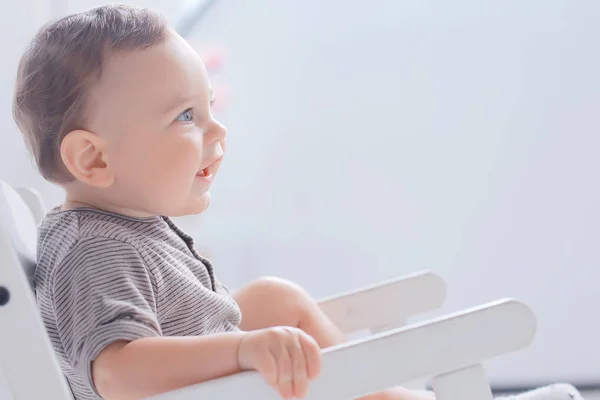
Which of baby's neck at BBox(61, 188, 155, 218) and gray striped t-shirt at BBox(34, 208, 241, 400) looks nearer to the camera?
gray striped t-shirt at BBox(34, 208, 241, 400)

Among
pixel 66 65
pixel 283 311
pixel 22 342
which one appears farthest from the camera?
pixel 283 311

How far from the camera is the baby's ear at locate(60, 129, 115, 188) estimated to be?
0.61 meters

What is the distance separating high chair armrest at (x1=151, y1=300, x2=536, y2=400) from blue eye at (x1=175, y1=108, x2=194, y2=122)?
22 cm

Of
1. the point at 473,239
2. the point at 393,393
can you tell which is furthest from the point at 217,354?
the point at 473,239

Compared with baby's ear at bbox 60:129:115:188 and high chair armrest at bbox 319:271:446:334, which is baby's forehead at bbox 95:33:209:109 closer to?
baby's ear at bbox 60:129:115:188

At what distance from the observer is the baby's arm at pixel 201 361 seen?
0.51 m

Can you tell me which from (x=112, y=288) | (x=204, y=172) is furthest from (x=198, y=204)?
(x=112, y=288)

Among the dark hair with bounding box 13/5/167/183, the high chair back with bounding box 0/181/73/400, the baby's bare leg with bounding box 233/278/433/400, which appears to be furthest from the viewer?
the baby's bare leg with bounding box 233/278/433/400

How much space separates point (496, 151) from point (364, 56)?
0.82 feet

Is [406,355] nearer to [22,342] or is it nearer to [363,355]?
[363,355]

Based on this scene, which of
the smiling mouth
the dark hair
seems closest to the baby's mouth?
the smiling mouth

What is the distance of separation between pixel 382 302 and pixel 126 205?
0.94 ft

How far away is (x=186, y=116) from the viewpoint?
646 millimetres

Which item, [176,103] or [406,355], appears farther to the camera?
[176,103]
